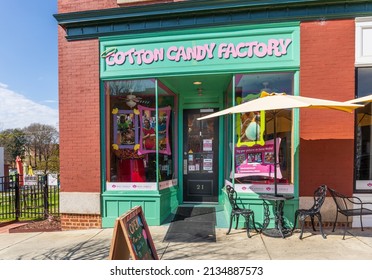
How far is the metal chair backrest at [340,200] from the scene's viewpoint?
4.76 metres

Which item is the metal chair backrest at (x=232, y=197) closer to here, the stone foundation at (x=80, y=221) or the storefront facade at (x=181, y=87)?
the storefront facade at (x=181, y=87)

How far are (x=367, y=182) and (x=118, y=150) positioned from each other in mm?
5667

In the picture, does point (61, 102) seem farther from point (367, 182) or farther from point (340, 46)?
point (367, 182)

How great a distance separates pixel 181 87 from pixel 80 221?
4152mm

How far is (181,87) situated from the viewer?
6379 millimetres

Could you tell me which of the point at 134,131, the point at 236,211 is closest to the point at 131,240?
the point at 236,211

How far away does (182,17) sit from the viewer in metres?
5.33

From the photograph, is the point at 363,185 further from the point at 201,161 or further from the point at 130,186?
the point at 130,186

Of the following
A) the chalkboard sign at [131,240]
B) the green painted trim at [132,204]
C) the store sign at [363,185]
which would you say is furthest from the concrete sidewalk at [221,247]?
the chalkboard sign at [131,240]

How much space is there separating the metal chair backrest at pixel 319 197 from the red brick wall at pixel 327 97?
0.74ft

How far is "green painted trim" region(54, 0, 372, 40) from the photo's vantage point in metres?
4.94

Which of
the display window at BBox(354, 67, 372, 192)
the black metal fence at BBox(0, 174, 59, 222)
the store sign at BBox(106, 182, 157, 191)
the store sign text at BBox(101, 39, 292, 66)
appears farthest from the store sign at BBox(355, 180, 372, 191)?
the black metal fence at BBox(0, 174, 59, 222)

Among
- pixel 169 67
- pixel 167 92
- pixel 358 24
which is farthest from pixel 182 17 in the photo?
pixel 358 24

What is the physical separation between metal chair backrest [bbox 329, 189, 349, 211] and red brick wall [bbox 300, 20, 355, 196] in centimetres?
19
